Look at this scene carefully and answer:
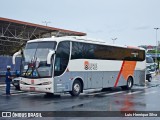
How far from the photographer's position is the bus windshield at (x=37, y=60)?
1639cm

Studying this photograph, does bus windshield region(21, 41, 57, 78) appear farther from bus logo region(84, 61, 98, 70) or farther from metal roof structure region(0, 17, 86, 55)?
metal roof structure region(0, 17, 86, 55)

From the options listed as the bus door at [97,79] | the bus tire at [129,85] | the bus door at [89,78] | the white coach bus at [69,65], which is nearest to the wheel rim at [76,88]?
the white coach bus at [69,65]

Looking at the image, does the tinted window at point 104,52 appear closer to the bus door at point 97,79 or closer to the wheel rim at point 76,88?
the bus door at point 97,79

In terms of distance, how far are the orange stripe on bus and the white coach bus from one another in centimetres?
14

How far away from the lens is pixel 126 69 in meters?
23.2

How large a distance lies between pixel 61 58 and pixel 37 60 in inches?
47.9

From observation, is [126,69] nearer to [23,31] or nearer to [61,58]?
[61,58]

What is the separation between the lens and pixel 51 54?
51.9ft

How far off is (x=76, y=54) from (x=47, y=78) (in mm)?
2500

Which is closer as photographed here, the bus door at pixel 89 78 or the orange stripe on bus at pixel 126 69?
the bus door at pixel 89 78

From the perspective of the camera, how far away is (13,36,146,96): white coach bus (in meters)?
16.4

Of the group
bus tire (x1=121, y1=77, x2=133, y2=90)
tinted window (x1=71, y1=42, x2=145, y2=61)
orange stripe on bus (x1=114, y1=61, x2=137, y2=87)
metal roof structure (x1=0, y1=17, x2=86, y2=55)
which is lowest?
bus tire (x1=121, y1=77, x2=133, y2=90)

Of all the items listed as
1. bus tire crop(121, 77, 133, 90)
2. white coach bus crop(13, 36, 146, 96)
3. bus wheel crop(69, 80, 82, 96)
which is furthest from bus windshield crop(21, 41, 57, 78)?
bus tire crop(121, 77, 133, 90)

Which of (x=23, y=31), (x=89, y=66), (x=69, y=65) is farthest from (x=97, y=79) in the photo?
(x=23, y=31)
